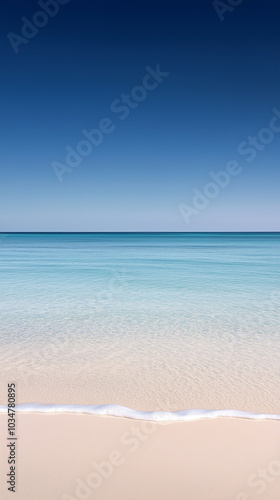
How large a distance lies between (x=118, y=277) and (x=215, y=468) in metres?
12.2

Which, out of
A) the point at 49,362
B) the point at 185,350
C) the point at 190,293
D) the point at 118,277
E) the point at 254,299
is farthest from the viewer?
the point at 118,277

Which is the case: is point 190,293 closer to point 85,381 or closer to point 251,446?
point 85,381

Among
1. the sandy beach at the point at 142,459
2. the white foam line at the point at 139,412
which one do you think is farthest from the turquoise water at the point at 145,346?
the sandy beach at the point at 142,459

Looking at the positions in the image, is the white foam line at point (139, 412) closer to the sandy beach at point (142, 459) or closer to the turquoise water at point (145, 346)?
the sandy beach at point (142, 459)

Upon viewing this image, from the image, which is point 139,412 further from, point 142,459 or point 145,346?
point 145,346

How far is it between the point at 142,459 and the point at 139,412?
75 centimetres

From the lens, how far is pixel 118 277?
1501 cm

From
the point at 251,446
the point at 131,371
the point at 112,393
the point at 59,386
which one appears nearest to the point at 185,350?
the point at 131,371

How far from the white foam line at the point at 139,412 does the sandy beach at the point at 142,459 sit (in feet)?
0.26

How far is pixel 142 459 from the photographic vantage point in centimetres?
304

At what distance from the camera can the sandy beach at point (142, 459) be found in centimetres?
273

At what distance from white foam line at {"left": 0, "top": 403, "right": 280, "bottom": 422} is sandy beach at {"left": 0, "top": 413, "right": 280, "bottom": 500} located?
0.08 meters

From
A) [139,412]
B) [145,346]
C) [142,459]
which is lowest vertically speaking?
[142,459]

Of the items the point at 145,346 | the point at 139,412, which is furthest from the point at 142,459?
the point at 145,346
